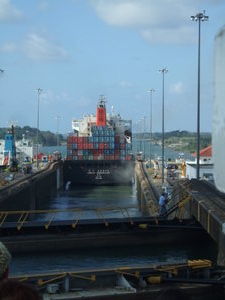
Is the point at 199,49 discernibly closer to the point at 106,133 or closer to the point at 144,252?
the point at 144,252

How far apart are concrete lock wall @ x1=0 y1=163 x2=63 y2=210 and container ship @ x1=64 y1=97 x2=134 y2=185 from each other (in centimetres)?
393

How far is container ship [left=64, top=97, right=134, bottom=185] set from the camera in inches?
2852

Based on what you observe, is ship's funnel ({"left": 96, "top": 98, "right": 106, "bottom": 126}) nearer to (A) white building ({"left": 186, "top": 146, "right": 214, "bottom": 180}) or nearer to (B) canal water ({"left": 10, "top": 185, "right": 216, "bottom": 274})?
(A) white building ({"left": 186, "top": 146, "right": 214, "bottom": 180})

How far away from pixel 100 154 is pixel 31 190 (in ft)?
101

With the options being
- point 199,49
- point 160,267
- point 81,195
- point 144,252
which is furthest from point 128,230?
point 81,195

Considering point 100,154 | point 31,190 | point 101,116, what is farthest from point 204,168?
point 101,116

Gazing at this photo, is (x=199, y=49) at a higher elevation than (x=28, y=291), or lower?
higher

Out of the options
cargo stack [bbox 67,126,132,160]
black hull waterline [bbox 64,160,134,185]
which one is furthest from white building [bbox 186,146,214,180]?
cargo stack [bbox 67,126,132,160]

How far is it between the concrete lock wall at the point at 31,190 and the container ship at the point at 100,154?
393 centimetres

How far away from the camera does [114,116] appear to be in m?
94.6

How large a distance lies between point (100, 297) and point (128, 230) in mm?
12720

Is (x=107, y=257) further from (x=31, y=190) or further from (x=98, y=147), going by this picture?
(x=98, y=147)

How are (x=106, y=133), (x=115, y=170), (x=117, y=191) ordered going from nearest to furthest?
(x=117, y=191)
(x=115, y=170)
(x=106, y=133)

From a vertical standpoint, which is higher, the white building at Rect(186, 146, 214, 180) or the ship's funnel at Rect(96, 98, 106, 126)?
the ship's funnel at Rect(96, 98, 106, 126)
